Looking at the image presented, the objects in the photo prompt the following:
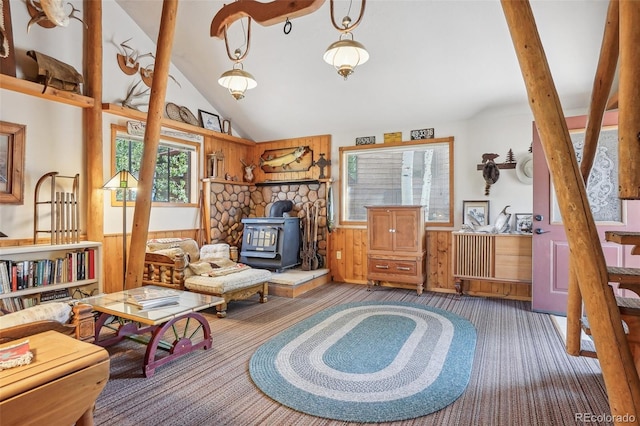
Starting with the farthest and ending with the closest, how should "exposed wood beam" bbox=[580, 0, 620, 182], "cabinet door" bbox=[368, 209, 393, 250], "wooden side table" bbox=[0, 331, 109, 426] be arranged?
"cabinet door" bbox=[368, 209, 393, 250] → "exposed wood beam" bbox=[580, 0, 620, 182] → "wooden side table" bbox=[0, 331, 109, 426]

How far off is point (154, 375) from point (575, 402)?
2664mm

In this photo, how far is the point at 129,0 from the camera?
4.09 m

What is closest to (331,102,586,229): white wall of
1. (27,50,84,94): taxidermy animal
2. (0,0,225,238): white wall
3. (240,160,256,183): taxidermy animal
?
(240,160,256,183): taxidermy animal

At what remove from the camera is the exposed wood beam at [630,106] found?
132 cm

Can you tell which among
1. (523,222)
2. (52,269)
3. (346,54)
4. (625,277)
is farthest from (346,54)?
(52,269)

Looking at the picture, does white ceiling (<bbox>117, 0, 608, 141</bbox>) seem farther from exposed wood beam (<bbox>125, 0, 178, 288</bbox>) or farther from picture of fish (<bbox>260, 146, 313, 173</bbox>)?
exposed wood beam (<bbox>125, 0, 178, 288</bbox>)

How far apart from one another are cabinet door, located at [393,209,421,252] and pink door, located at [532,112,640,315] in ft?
4.40

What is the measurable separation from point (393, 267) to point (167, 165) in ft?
11.3

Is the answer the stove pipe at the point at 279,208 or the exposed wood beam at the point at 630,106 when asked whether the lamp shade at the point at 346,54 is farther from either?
the stove pipe at the point at 279,208

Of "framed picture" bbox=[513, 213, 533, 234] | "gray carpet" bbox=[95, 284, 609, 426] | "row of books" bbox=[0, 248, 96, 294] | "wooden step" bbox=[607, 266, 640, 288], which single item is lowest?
"gray carpet" bbox=[95, 284, 609, 426]

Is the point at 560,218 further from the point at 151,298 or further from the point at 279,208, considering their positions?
the point at 151,298

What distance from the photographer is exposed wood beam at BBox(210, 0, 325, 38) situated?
256 cm

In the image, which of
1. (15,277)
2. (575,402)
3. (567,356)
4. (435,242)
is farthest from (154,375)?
(435,242)

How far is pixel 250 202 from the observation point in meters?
6.10
